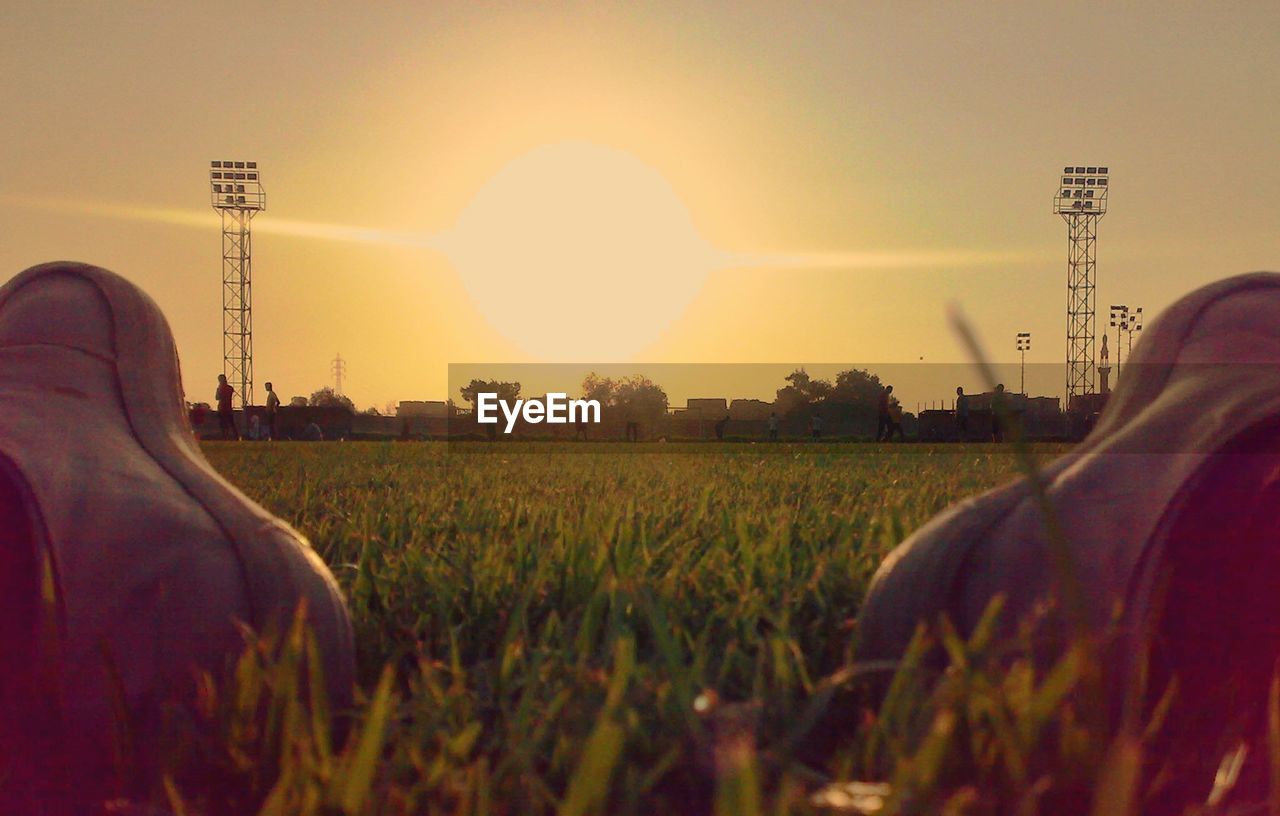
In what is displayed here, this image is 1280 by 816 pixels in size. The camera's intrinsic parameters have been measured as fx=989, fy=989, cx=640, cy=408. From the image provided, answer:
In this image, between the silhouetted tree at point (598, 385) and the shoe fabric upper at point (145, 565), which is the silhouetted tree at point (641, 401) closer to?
the silhouetted tree at point (598, 385)

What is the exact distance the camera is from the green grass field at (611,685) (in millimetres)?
849

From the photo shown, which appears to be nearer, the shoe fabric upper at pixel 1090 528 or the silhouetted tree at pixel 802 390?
the shoe fabric upper at pixel 1090 528

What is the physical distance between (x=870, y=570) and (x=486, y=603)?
30.5 inches

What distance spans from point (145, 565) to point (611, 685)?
634mm

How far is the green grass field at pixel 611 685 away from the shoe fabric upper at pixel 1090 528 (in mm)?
138

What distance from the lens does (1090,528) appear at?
126 centimetres

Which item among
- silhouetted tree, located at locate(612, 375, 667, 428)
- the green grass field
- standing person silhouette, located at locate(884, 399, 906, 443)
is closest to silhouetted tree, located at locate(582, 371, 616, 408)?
silhouetted tree, located at locate(612, 375, 667, 428)

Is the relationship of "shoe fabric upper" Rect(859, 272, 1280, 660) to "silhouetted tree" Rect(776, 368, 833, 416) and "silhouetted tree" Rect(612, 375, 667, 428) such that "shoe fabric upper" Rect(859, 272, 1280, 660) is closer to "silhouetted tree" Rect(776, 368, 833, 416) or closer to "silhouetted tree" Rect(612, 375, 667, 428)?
"silhouetted tree" Rect(612, 375, 667, 428)

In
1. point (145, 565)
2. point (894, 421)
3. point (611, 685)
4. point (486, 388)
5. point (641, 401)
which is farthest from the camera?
point (486, 388)

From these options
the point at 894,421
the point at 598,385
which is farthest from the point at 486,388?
the point at 894,421

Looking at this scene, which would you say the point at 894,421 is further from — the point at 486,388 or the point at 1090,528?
the point at 486,388

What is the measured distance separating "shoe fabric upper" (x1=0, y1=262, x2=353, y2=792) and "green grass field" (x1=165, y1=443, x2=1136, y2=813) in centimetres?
15

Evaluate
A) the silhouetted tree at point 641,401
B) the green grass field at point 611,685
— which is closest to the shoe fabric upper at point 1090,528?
the green grass field at point 611,685

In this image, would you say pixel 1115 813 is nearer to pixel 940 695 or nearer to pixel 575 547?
pixel 940 695
